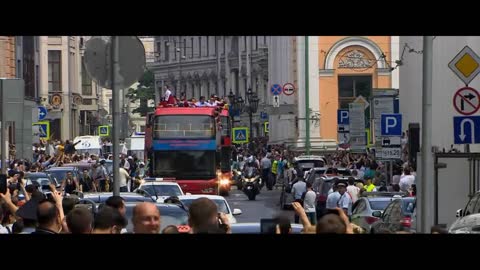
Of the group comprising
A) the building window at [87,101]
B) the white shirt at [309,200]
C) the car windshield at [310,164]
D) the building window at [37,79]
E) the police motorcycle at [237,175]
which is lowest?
the police motorcycle at [237,175]

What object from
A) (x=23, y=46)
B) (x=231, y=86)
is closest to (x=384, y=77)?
(x=23, y=46)

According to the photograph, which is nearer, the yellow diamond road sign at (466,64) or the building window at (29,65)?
the yellow diamond road sign at (466,64)

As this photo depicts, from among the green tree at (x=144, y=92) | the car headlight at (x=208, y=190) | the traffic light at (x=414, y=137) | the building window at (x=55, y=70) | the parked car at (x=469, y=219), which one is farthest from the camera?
the green tree at (x=144, y=92)

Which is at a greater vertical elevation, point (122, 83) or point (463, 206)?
point (122, 83)

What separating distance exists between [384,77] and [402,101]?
2270cm

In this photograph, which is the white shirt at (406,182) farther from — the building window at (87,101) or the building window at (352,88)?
the building window at (87,101)

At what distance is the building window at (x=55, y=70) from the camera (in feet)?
283

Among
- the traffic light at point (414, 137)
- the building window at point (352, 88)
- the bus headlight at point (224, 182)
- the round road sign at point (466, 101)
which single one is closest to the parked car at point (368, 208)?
the traffic light at point (414, 137)

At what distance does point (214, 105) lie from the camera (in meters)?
48.1

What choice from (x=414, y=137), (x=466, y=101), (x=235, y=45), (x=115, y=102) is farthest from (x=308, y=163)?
(x=235, y=45)

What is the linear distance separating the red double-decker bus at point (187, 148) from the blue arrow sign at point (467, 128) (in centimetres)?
2322
